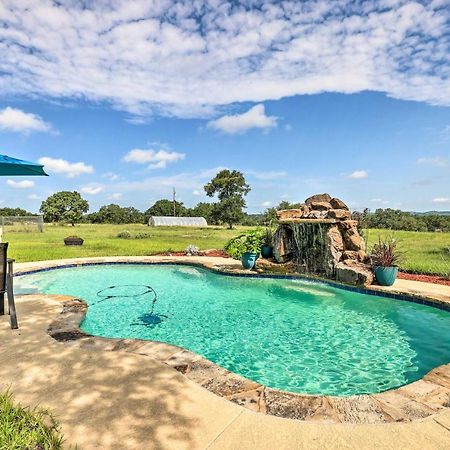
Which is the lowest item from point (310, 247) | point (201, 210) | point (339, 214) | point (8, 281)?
point (8, 281)

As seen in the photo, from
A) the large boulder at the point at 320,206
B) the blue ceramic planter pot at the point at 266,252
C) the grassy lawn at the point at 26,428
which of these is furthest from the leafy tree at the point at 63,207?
the grassy lawn at the point at 26,428

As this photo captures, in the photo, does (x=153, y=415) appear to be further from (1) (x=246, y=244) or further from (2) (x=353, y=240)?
(1) (x=246, y=244)

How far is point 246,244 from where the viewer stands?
9977 millimetres

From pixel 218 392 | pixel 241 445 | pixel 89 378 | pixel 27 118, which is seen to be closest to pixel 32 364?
pixel 89 378

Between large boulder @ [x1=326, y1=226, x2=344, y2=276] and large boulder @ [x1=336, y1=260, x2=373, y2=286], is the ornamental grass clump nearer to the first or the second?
large boulder @ [x1=336, y1=260, x2=373, y2=286]

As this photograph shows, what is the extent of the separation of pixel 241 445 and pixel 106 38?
10552 millimetres

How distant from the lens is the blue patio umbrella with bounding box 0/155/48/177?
4.74m

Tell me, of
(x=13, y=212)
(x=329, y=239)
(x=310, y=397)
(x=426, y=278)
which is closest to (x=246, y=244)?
(x=329, y=239)

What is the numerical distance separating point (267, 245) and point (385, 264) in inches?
154

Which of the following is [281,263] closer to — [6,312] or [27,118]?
[6,312]

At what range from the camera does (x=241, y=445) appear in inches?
77.6

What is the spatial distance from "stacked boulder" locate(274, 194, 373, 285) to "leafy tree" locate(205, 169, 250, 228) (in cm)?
3174

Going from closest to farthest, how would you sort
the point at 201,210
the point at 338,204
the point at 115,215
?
the point at 338,204, the point at 115,215, the point at 201,210

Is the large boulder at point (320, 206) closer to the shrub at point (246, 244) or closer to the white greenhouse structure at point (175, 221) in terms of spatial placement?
the shrub at point (246, 244)
